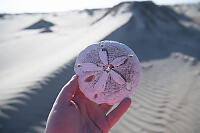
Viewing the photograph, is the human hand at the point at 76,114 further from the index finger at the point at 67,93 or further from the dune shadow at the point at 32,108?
the dune shadow at the point at 32,108

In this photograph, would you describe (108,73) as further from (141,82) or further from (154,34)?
(154,34)

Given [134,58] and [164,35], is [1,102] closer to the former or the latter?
[134,58]

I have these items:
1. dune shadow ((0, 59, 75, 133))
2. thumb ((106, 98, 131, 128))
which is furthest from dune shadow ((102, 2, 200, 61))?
thumb ((106, 98, 131, 128))

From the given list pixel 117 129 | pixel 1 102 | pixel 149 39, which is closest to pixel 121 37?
pixel 149 39

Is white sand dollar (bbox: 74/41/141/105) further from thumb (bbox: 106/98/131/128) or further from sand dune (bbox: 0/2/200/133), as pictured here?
sand dune (bbox: 0/2/200/133)

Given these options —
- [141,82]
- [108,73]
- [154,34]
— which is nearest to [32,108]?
[108,73]

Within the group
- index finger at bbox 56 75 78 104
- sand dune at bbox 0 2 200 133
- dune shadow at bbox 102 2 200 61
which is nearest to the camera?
index finger at bbox 56 75 78 104
